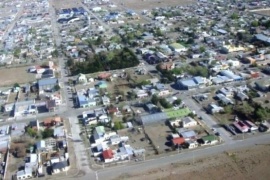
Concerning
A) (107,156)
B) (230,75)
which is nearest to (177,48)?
(230,75)

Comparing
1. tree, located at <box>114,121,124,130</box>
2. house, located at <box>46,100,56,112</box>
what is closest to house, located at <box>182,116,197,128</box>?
tree, located at <box>114,121,124,130</box>

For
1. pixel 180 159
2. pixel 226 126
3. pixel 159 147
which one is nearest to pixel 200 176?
pixel 180 159

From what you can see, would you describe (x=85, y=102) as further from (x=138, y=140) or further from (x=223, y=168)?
(x=223, y=168)

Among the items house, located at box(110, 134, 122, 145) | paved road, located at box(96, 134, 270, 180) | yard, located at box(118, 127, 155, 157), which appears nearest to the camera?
paved road, located at box(96, 134, 270, 180)

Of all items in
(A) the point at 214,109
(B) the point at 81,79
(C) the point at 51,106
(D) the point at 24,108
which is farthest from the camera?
(B) the point at 81,79

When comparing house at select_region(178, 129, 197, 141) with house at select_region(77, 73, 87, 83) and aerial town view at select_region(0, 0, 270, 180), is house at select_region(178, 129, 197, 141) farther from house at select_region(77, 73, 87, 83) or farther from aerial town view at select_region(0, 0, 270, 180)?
house at select_region(77, 73, 87, 83)

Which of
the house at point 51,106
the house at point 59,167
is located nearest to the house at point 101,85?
the house at point 51,106
